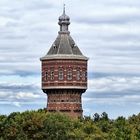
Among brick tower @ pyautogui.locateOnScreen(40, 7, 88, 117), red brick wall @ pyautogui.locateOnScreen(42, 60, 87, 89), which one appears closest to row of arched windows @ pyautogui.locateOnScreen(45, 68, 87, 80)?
brick tower @ pyautogui.locateOnScreen(40, 7, 88, 117)

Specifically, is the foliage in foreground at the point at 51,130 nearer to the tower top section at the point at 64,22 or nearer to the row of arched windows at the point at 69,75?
the row of arched windows at the point at 69,75

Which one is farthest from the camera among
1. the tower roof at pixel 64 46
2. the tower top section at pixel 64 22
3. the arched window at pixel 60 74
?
the tower top section at pixel 64 22

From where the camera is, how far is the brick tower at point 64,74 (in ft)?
283

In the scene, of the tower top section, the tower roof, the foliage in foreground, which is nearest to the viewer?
the foliage in foreground

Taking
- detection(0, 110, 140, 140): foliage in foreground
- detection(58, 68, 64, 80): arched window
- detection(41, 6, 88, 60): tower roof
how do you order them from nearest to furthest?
detection(0, 110, 140, 140): foliage in foreground < detection(41, 6, 88, 60): tower roof < detection(58, 68, 64, 80): arched window

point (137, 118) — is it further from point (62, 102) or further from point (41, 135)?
point (41, 135)

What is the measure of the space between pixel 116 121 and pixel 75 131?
12788 millimetres

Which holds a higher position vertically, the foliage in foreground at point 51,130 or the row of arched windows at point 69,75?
the row of arched windows at point 69,75

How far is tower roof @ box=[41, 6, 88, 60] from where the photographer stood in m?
86.2

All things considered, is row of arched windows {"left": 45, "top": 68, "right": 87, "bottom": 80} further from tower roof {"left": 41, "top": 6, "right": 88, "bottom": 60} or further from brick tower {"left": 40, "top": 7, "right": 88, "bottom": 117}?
tower roof {"left": 41, "top": 6, "right": 88, "bottom": 60}

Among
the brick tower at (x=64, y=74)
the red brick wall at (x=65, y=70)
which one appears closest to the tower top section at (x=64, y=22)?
the brick tower at (x=64, y=74)

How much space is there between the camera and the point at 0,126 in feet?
222

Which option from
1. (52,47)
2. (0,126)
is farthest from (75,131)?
(52,47)

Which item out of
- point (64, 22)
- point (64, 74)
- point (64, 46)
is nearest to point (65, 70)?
point (64, 74)
